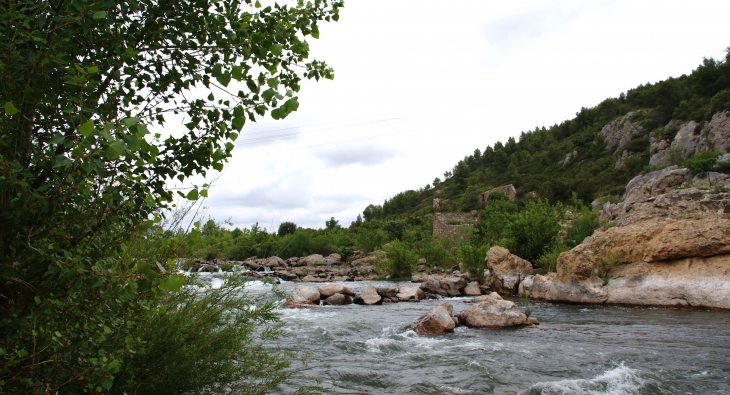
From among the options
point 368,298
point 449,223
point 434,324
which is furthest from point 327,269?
point 434,324

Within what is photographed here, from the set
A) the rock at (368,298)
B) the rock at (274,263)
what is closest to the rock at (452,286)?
the rock at (368,298)

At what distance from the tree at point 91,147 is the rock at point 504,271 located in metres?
20.9

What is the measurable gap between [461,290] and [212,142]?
2154 centimetres

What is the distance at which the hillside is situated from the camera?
54375mm

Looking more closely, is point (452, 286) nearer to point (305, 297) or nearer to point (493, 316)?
point (305, 297)

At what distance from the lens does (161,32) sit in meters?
2.63

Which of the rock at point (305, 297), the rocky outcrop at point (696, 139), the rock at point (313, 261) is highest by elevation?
the rocky outcrop at point (696, 139)

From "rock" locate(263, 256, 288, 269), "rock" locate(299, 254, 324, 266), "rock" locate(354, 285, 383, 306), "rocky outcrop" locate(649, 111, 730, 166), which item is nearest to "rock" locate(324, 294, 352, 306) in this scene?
"rock" locate(354, 285, 383, 306)

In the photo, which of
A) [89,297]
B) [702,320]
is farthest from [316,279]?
[89,297]

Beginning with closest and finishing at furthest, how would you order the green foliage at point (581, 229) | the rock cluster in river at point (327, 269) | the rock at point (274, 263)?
the green foliage at point (581, 229) → the rock cluster in river at point (327, 269) → the rock at point (274, 263)

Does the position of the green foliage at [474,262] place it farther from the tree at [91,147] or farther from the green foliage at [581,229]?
the tree at [91,147]

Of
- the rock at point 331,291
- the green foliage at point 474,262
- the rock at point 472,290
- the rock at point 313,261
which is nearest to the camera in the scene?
the rock at point 331,291

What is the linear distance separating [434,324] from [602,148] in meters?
72.2

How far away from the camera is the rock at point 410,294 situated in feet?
68.2
